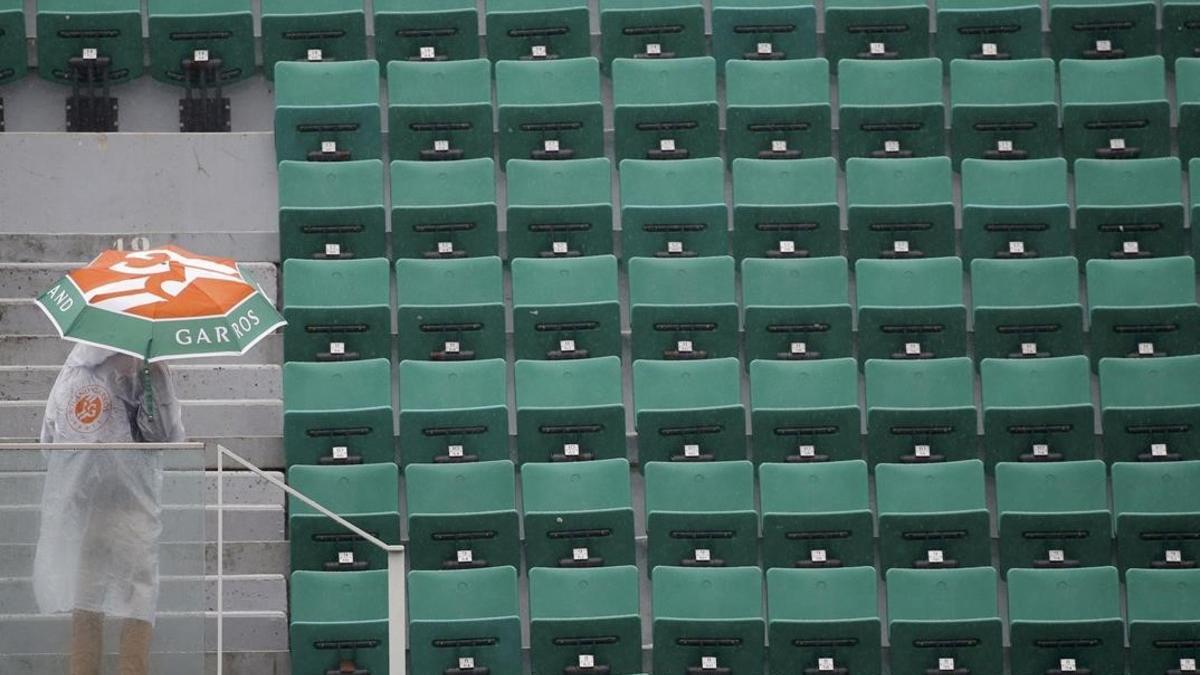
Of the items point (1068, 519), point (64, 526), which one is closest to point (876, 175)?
point (1068, 519)

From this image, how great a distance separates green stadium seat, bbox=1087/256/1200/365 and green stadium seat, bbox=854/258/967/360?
0.49 m

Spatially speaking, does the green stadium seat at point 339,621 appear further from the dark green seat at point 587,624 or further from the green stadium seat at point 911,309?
the green stadium seat at point 911,309

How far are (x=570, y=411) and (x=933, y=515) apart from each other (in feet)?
3.99

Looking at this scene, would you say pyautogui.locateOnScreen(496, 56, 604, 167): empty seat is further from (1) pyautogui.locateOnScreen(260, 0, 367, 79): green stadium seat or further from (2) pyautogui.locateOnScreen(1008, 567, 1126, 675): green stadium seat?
(2) pyautogui.locateOnScreen(1008, 567, 1126, 675): green stadium seat

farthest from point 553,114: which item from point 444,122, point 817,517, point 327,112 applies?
→ point 817,517

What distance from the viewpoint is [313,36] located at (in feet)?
25.5

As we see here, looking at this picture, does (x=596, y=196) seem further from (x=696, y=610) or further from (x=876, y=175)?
(x=696, y=610)

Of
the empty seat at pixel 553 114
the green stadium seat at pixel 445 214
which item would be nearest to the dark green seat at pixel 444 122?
the empty seat at pixel 553 114

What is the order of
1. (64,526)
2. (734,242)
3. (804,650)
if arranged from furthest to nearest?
1. (734,242)
2. (804,650)
3. (64,526)

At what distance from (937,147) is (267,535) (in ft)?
9.55

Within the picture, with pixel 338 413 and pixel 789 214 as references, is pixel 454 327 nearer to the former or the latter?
pixel 338 413

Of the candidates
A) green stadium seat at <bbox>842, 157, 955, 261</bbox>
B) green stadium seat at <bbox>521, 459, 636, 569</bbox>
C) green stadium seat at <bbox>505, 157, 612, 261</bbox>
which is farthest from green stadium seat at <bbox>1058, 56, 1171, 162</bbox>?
green stadium seat at <bbox>521, 459, 636, 569</bbox>

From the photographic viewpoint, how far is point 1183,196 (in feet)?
25.2

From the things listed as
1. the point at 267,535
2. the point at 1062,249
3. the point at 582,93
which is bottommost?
the point at 267,535
